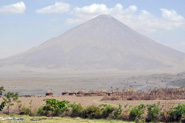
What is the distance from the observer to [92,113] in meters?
17.9

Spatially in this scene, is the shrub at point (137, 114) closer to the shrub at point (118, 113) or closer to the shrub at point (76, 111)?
the shrub at point (118, 113)

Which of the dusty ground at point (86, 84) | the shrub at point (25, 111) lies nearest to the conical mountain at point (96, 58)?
the dusty ground at point (86, 84)

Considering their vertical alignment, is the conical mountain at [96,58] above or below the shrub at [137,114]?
above

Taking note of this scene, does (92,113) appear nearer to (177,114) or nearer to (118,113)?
(118,113)

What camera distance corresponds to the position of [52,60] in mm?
173250

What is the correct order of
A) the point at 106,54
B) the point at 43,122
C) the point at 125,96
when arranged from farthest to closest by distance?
the point at 106,54 → the point at 125,96 → the point at 43,122

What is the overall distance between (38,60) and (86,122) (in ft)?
519

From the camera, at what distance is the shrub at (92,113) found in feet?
58.9

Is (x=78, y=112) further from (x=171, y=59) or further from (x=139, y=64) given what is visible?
(x=171, y=59)

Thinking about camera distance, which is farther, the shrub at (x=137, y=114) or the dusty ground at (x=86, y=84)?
Result: the dusty ground at (x=86, y=84)

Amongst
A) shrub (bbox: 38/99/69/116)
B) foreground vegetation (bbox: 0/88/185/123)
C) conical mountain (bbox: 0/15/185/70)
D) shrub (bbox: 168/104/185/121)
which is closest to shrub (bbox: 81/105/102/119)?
foreground vegetation (bbox: 0/88/185/123)

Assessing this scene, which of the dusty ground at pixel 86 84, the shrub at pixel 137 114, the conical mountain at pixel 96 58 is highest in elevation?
the conical mountain at pixel 96 58

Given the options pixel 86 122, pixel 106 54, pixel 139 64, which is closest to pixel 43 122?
pixel 86 122

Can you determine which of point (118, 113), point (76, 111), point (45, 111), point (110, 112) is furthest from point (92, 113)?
point (45, 111)
